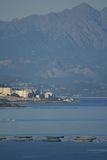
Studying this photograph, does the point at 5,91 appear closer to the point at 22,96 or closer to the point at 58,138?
the point at 22,96

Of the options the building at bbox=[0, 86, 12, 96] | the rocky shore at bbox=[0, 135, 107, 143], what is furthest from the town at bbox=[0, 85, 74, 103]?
the rocky shore at bbox=[0, 135, 107, 143]

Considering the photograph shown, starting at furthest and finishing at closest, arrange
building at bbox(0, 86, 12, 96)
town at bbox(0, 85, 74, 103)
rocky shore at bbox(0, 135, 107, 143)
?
building at bbox(0, 86, 12, 96)
town at bbox(0, 85, 74, 103)
rocky shore at bbox(0, 135, 107, 143)

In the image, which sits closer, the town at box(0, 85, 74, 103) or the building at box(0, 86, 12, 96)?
the town at box(0, 85, 74, 103)

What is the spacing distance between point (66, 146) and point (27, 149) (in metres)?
2.38

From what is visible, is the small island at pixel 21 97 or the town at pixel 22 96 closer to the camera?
the small island at pixel 21 97

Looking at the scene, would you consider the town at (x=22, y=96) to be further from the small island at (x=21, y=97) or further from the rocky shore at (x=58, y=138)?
the rocky shore at (x=58, y=138)

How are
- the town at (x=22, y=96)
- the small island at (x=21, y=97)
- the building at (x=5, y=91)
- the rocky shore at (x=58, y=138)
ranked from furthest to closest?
1. the building at (x=5, y=91)
2. the town at (x=22, y=96)
3. the small island at (x=21, y=97)
4. the rocky shore at (x=58, y=138)

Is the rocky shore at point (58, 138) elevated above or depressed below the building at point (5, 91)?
below

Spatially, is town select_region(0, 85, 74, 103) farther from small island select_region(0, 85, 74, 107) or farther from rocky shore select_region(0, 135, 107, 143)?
rocky shore select_region(0, 135, 107, 143)

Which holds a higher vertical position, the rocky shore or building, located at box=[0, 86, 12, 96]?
building, located at box=[0, 86, 12, 96]

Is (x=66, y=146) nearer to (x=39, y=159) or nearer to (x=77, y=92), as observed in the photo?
(x=39, y=159)

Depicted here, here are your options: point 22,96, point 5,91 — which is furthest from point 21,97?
point 5,91

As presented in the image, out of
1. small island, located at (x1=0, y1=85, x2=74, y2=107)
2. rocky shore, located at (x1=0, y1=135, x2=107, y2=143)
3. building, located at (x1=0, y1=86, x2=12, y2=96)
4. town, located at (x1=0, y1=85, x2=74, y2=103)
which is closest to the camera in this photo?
rocky shore, located at (x1=0, y1=135, x2=107, y2=143)

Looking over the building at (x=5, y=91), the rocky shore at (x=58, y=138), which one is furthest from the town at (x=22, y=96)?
the rocky shore at (x=58, y=138)
